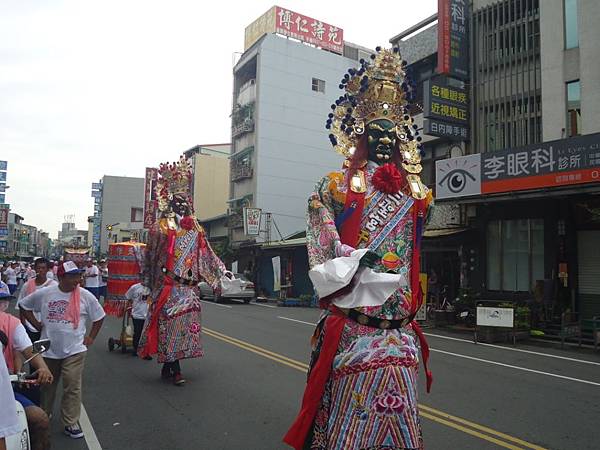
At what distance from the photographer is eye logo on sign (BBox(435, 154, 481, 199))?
15.3m

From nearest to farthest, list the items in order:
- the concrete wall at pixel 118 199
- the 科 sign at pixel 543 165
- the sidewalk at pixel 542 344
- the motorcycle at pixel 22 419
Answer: the motorcycle at pixel 22 419
the sidewalk at pixel 542 344
the 科 sign at pixel 543 165
the concrete wall at pixel 118 199

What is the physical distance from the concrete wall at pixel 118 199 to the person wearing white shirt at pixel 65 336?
269 feet

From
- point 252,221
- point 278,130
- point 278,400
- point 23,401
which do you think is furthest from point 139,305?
point 278,130

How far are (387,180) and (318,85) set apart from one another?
37.2 metres

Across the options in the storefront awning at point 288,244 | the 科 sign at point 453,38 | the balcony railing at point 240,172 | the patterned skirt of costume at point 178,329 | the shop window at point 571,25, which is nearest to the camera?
the patterned skirt of costume at point 178,329

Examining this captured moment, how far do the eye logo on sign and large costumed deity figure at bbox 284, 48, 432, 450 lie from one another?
12.5m

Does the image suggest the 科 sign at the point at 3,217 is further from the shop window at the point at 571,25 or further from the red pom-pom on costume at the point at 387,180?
the red pom-pom on costume at the point at 387,180

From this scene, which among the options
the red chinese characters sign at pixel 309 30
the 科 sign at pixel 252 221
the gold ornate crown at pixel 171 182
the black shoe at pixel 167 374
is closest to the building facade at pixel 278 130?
the red chinese characters sign at pixel 309 30

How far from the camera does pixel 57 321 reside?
522 cm

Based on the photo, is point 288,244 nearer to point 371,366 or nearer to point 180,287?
point 180,287

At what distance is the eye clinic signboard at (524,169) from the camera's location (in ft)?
41.1

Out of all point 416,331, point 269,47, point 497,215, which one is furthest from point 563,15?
point 269,47

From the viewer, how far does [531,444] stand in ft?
16.5

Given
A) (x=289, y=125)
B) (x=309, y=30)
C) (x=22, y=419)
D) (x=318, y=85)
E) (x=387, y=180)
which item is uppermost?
(x=309, y=30)
